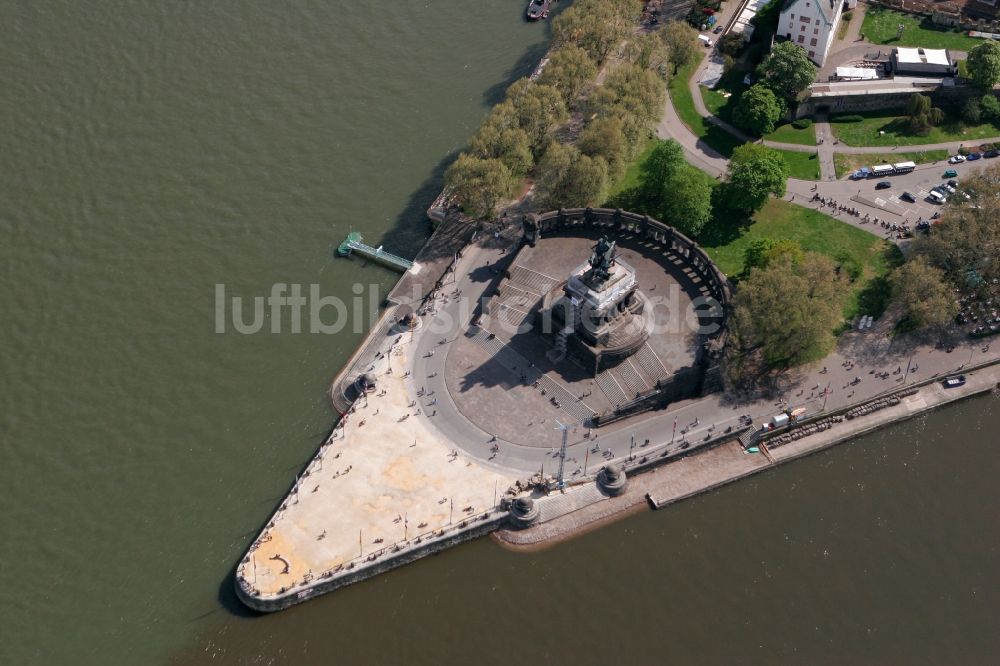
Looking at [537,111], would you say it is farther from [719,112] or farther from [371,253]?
[719,112]

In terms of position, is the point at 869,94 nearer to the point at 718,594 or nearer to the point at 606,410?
the point at 606,410

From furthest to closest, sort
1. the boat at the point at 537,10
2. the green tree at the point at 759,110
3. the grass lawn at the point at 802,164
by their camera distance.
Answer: the boat at the point at 537,10, the green tree at the point at 759,110, the grass lawn at the point at 802,164

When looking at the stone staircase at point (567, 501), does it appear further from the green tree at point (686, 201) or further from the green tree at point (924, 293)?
the green tree at point (924, 293)

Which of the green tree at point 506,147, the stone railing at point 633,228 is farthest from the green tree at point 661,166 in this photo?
the green tree at point 506,147

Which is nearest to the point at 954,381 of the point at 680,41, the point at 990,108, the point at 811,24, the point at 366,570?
the point at 990,108

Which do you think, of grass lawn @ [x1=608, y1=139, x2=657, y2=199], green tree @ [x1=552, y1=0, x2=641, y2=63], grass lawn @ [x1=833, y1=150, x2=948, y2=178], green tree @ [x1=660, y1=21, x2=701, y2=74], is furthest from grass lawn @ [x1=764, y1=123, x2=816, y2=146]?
green tree @ [x1=552, y1=0, x2=641, y2=63]

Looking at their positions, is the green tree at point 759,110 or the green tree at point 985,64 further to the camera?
the green tree at point 985,64
